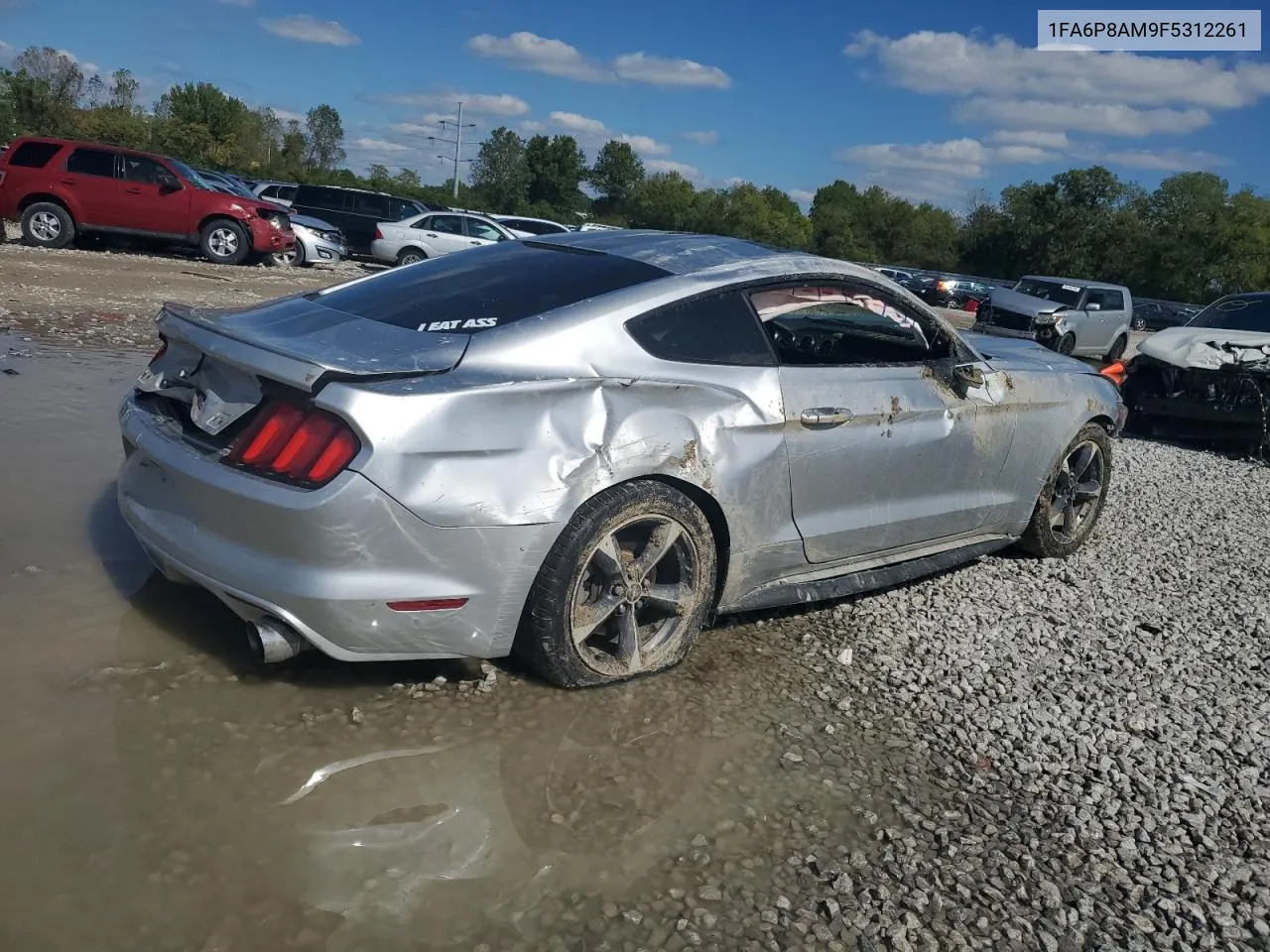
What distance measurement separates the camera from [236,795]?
2.76 metres

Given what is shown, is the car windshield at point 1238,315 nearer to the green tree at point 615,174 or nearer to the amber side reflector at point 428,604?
the amber side reflector at point 428,604

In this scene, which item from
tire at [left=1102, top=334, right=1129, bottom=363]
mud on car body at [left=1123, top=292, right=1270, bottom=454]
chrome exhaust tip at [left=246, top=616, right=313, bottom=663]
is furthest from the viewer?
tire at [left=1102, top=334, right=1129, bottom=363]

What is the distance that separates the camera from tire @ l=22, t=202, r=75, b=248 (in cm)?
1697

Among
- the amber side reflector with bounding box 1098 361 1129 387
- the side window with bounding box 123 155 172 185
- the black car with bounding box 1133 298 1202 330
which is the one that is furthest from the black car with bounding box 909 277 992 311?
the amber side reflector with bounding box 1098 361 1129 387

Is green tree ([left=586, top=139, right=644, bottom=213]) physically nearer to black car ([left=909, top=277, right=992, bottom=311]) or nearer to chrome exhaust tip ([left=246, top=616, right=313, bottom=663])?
black car ([left=909, top=277, right=992, bottom=311])

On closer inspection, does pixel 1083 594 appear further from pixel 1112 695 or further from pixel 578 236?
pixel 578 236

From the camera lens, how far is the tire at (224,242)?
1795 cm

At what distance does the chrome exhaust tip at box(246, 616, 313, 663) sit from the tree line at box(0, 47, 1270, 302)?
60.3m

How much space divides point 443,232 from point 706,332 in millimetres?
20904

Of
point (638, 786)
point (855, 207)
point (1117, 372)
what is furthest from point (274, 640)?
point (855, 207)

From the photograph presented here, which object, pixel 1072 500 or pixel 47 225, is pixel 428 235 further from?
pixel 1072 500

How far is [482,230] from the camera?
23.7 m

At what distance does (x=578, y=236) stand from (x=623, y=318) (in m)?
1.19

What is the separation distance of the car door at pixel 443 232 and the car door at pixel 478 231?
0.11 metres
